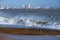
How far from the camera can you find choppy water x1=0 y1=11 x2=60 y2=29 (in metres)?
0.65

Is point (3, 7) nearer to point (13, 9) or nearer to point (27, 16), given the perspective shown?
point (13, 9)

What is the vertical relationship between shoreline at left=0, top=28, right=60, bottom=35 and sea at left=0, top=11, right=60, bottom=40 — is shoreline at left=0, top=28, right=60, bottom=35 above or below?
below

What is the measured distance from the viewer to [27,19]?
71 centimetres

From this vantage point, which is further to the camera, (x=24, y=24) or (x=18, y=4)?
(x=18, y=4)

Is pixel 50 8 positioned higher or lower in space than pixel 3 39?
higher

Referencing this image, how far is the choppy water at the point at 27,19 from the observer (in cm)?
65

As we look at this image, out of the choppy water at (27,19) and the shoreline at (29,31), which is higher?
the choppy water at (27,19)

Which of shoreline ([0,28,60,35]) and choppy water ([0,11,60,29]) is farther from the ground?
choppy water ([0,11,60,29])

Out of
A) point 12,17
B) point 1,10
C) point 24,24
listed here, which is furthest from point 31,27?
point 1,10

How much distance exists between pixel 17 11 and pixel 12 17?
0.06 meters

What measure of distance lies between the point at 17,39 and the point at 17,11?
185 millimetres

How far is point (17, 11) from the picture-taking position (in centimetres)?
76

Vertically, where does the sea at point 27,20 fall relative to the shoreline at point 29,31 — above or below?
above

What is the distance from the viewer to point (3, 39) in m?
0.69
